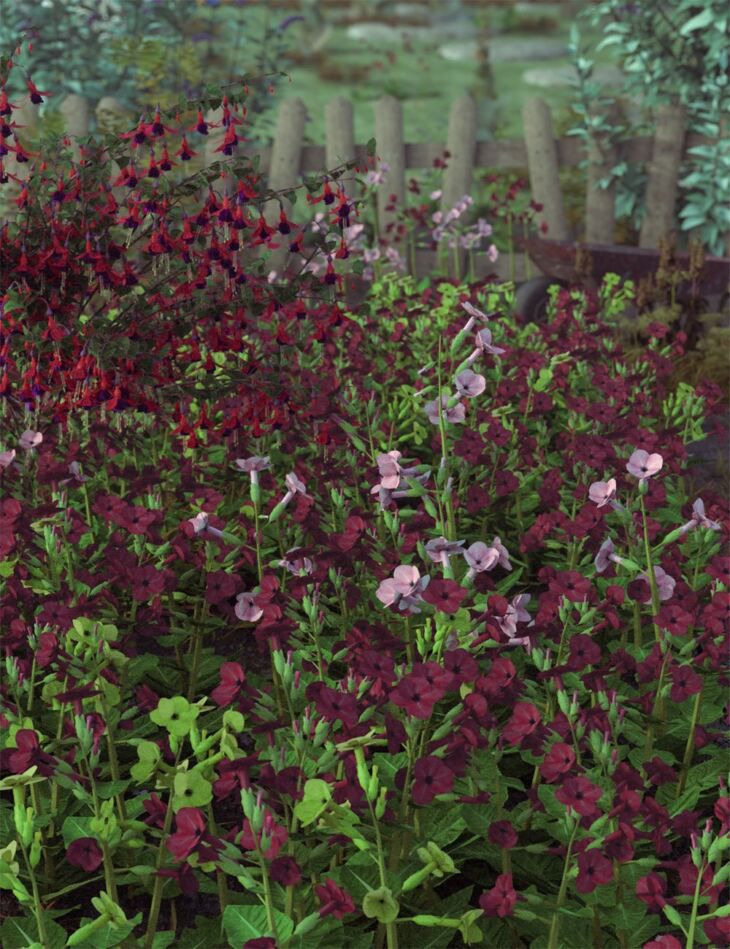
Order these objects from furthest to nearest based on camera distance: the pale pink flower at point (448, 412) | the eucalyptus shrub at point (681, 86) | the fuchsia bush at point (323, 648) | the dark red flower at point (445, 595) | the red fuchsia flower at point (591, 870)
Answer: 1. the eucalyptus shrub at point (681, 86)
2. the pale pink flower at point (448, 412)
3. the dark red flower at point (445, 595)
4. the fuchsia bush at point (323, 648)
5. the red fuchsia flower at point (591, 870)

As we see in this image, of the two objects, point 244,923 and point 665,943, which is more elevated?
point 665,943

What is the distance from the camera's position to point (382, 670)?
229 centimetres

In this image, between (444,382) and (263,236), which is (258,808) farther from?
(444,382)

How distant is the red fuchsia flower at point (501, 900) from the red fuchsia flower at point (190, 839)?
1.60 ft

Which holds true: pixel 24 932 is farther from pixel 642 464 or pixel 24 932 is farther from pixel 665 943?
pixel 642 464

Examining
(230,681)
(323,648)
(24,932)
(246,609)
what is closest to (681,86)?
(323,648)

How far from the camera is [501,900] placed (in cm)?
Answer: 200

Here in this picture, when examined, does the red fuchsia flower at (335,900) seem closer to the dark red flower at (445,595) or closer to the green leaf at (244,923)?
the green leaf at (244,923)

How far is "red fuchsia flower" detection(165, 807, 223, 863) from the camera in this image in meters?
1.84

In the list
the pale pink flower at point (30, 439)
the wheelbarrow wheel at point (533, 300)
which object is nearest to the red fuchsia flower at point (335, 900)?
the pale pink flower at point (30, 439)

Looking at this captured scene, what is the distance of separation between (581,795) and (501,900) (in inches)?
9.4

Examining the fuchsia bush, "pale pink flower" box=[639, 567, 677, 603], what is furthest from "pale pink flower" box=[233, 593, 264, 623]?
"pale pink flower" box=[639, 567, 677, 603]

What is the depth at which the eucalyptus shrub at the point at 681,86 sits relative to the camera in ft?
28.9

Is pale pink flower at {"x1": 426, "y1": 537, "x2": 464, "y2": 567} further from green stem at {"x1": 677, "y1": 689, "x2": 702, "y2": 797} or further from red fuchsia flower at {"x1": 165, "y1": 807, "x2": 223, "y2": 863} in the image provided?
red fuchsia flower at {"x1": 165, "y1": 807, "x2": 223, "y2": 863}
